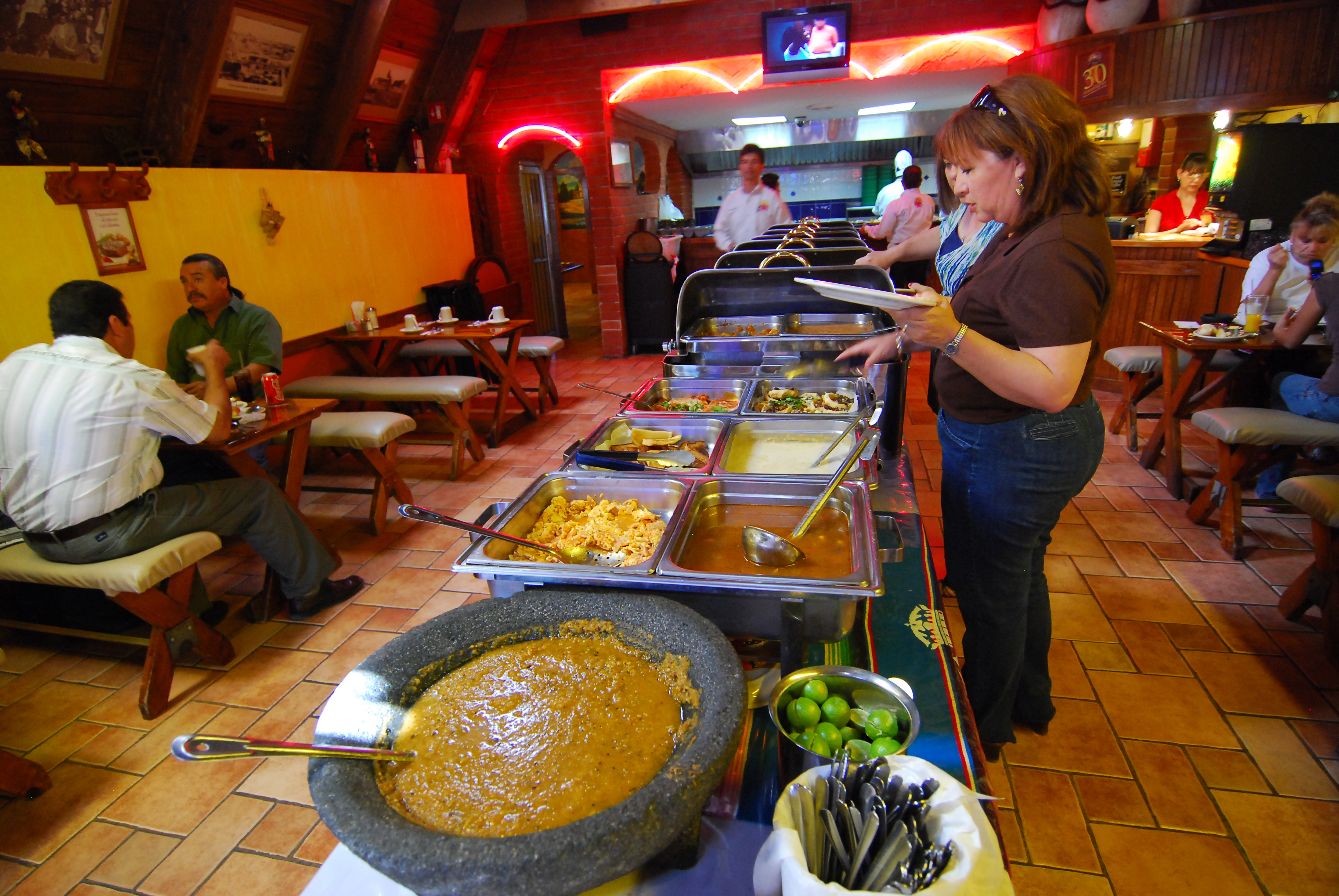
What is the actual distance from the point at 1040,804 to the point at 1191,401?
3.24m

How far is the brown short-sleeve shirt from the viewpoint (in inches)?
58.7

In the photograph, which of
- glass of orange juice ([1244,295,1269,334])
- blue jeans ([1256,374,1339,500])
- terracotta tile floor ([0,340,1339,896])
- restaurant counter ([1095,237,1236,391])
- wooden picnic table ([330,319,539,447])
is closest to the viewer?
terracotta tile floor ([0,340,1339,896])

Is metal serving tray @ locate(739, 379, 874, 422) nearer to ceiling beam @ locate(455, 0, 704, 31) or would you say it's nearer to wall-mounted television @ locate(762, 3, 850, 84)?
ceiling beam @ locate(455, 0, 704, 31)

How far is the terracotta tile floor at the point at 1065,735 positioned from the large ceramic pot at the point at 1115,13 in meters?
4.63

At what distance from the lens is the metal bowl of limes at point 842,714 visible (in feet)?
3.69

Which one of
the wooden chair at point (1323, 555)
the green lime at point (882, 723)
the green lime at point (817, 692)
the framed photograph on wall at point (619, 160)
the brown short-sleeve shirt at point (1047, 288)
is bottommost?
the wooden chair at point (1323, 555)

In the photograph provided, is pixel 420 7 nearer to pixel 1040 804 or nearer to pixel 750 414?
pixel 750 414

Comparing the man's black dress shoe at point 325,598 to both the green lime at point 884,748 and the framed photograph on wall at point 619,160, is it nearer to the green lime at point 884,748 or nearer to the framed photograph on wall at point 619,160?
the green lime at point 884,748

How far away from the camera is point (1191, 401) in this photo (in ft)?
13.7

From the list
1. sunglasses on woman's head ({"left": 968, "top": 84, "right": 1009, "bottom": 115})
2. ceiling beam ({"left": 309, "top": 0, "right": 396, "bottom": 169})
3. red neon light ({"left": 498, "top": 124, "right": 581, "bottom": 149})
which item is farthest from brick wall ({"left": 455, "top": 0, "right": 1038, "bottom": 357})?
sunglasses on woman's head ({"left": 968, "top": 84, "right": 1009, "bottom": 115})

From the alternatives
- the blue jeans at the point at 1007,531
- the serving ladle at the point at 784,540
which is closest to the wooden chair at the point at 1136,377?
the blue jeans at the point at 1007,531

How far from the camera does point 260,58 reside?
5.06 m

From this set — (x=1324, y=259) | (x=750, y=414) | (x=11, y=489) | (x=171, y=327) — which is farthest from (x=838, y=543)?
(x=171, y=327)

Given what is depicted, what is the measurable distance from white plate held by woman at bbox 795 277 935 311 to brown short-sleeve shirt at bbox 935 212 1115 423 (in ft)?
0.79
